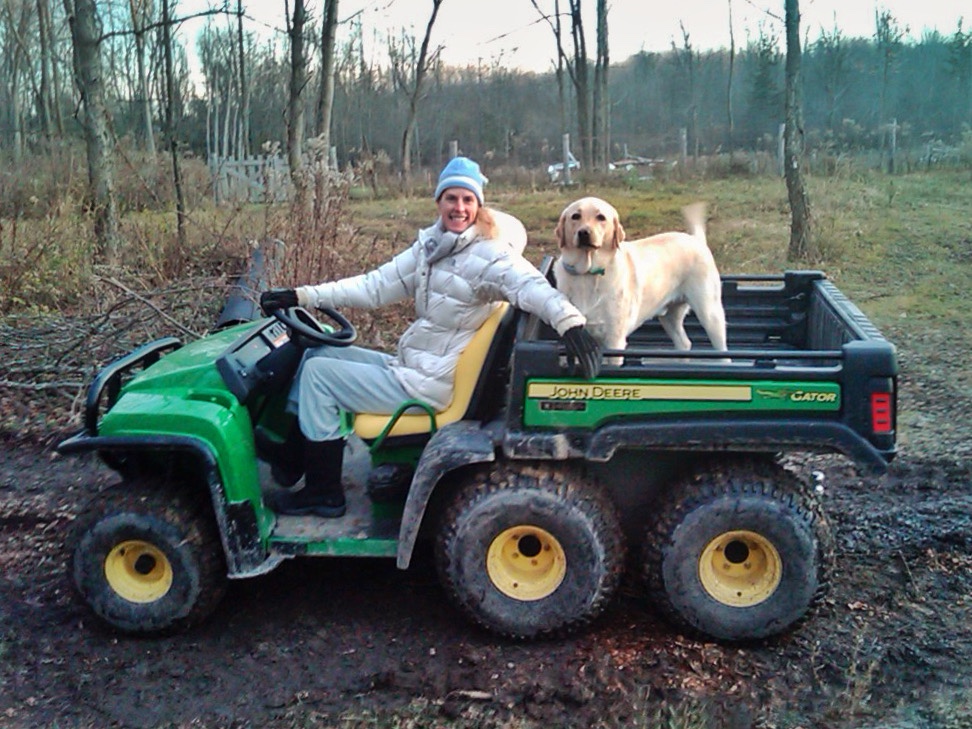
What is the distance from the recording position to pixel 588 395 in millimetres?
3604

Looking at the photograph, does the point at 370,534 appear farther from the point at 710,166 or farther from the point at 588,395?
the point at 710,166

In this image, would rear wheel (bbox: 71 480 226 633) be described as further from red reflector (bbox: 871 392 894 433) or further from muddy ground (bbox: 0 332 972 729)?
red reflector (bbox: 871 392 894 433)

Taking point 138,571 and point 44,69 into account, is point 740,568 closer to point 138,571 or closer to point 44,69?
point 138,571

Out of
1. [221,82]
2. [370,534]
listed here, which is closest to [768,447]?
[370,534]

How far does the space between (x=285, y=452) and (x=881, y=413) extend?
2.26 meters

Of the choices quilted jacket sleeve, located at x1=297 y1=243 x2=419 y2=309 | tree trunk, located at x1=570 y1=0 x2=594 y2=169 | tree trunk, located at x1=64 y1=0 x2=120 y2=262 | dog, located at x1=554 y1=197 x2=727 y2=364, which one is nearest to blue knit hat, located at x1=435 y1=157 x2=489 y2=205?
quilted jacket sleeve, located at x1=297 y1=243 x2=419 y2=309

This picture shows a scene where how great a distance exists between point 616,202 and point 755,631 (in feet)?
49.8

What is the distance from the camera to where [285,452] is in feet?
13.6

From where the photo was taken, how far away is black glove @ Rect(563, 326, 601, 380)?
3490 mm

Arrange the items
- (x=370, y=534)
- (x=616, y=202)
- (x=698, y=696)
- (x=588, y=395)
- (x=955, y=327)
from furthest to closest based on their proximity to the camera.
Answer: (x=616, y=202), (x=955, y=327), (x=370, y=534), (x=588, y=395), (x=698, y=696)

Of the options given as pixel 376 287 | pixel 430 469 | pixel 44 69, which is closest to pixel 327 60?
pixel 376 287

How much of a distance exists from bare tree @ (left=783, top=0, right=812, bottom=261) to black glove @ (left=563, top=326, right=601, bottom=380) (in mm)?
9496

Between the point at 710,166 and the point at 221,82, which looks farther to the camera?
the point at 221,82

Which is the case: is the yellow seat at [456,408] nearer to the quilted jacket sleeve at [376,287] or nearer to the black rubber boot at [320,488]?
the black rubber boot at [320,488]
